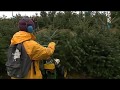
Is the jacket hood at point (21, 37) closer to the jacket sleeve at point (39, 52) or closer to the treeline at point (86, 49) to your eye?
the jacket sleeve at point (39, 52)

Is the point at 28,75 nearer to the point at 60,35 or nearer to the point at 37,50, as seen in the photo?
the point at 37,50

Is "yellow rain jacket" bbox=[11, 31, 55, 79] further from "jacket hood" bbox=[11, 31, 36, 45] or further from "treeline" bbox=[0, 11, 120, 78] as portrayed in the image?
"treeline" bbox=[0, 11, 120, 78]

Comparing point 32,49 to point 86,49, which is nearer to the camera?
point 32,49

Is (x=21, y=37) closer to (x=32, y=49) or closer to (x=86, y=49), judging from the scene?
(x=32, y=49)

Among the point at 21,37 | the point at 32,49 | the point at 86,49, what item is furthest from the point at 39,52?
the point at 86,49

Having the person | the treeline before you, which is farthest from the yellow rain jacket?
the treeline

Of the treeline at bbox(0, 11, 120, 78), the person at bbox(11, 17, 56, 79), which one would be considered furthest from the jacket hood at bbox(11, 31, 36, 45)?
the treeline at bbox(0, 11, 120, 78)

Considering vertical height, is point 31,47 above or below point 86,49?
above

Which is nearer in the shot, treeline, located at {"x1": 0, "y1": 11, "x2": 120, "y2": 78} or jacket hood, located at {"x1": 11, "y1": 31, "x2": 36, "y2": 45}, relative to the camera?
jacket hood, located at {"x1": 11, "y1": 31, "x2": 36, "y2": 45}

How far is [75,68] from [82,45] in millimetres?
649

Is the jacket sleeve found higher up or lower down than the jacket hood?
lower down

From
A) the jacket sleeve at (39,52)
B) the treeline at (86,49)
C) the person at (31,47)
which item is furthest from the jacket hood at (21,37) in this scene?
the treeline at (86,49)

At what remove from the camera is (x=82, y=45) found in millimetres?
7438

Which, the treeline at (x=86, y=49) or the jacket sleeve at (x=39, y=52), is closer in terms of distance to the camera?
the jacket sleeve at (x=39, y=52)
